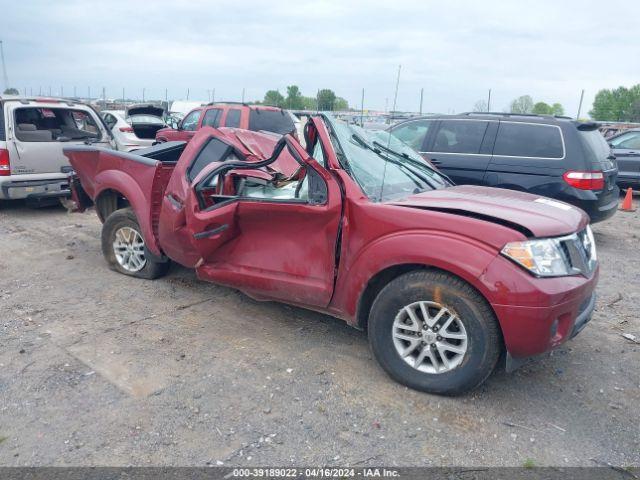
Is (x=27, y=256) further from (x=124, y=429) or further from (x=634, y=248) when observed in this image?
(x=634, y=248)

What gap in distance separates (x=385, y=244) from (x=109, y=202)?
365 cm

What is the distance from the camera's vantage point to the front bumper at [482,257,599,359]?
2947mm

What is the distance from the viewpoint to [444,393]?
3.30 m

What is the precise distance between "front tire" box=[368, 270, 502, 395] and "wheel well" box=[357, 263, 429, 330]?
Answer: 9cm

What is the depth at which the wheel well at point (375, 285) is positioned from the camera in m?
3.42

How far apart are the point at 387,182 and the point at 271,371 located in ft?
5.32

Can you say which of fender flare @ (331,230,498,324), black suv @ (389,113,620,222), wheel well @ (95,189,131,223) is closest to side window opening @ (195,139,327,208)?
fender flare @ (331,230,498,324)

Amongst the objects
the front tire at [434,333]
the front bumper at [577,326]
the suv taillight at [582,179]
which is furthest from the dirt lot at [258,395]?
the suv taillight at [582,179]

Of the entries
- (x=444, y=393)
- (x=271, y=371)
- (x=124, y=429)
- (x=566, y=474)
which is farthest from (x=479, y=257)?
(x=124, y=429)

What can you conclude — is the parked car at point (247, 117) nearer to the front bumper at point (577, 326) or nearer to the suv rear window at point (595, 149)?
the suv rear window at point (595, 149)

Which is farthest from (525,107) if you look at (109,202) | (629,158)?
(109,202)

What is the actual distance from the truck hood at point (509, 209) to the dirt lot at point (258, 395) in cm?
109

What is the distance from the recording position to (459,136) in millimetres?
7297

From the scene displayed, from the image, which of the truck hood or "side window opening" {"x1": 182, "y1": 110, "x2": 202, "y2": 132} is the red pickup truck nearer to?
the truck hood
